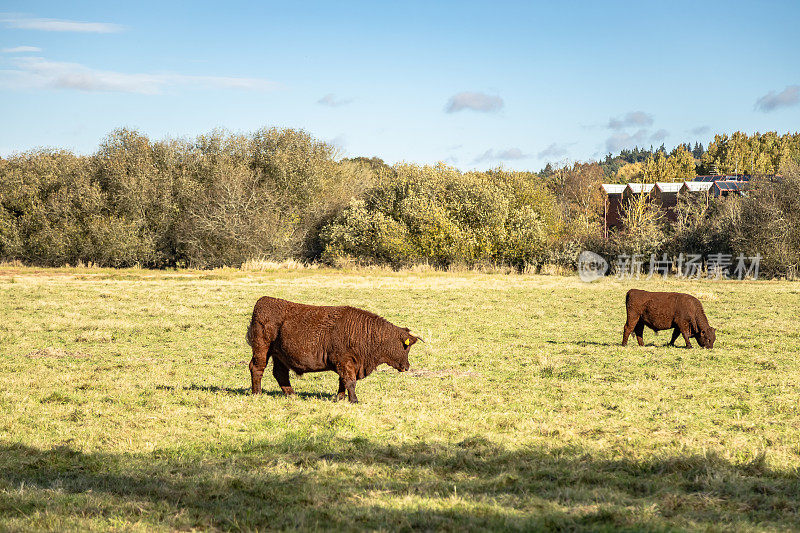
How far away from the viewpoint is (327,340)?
10922mm

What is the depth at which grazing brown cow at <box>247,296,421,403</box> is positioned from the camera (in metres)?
10.9

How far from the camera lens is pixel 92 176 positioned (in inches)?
2099

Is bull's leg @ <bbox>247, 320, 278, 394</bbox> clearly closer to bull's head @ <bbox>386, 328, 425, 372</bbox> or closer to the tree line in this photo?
bull's head @ <bbox>386, 328, 425, 372</bbox>

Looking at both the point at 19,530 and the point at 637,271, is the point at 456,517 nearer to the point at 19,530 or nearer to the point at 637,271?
the point at 19,530

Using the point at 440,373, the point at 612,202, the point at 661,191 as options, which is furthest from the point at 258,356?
the point at 612,202

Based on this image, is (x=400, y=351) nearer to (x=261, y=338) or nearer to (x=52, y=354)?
(x=261, y=338)

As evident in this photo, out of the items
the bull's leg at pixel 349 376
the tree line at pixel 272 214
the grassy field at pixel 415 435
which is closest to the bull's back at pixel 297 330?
the bull's leg at pixel 349 376

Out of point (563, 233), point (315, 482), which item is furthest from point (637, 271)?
point (315, 482)

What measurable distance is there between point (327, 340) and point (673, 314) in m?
9.91

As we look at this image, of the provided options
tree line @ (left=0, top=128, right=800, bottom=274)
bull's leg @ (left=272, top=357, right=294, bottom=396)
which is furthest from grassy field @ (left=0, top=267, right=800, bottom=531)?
tree line @ (left=0, top=128, right=800, bottom=274)

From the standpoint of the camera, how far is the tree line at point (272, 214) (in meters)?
49.4

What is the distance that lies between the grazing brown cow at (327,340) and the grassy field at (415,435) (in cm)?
60

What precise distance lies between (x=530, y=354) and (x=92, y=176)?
46.4m

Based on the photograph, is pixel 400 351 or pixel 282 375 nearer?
pixel 400 351
